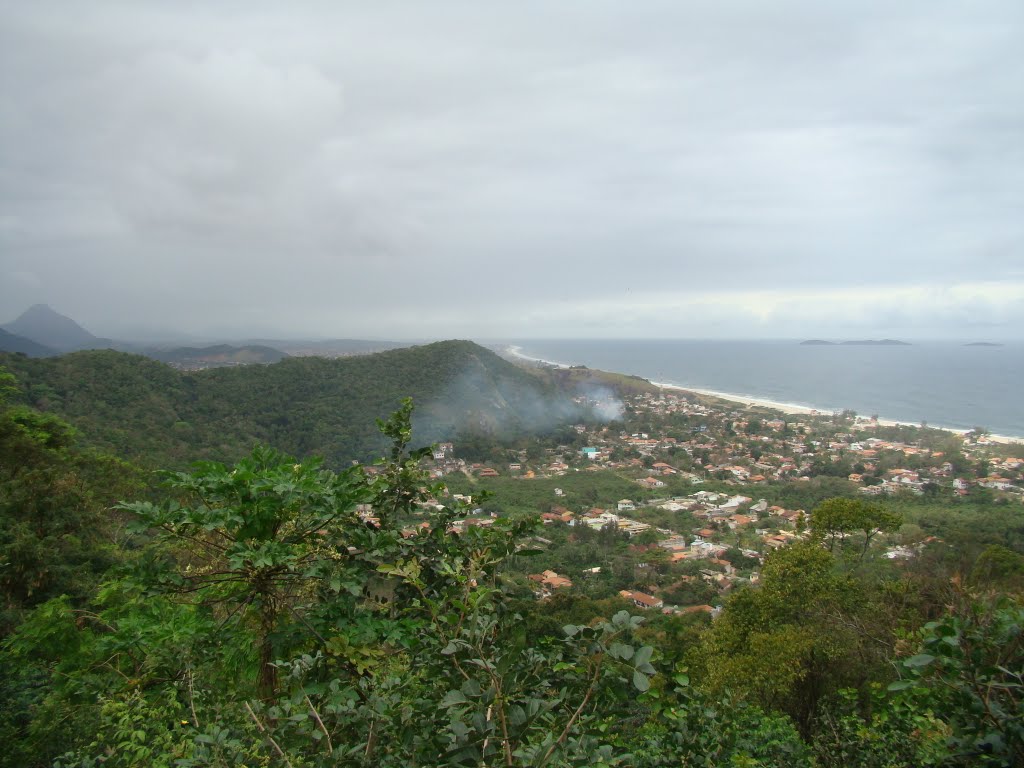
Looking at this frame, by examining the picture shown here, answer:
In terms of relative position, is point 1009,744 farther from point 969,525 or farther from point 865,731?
point 969,525

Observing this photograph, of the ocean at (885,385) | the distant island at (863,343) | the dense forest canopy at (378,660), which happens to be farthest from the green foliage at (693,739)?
the distant island at (863,343)

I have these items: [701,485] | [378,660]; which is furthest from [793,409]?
[378,660]

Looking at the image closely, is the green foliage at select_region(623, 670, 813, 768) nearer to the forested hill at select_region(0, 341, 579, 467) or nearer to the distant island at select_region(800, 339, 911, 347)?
the forested hill at select_region(0, 341, 579, 467)

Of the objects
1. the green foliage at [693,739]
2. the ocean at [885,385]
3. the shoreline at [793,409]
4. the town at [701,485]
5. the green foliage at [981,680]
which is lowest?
the town at [701,485]

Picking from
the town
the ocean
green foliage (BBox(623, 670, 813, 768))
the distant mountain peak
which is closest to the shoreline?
the ocean

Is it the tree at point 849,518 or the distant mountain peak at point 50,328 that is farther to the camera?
the distant mountain peak at point 50,328

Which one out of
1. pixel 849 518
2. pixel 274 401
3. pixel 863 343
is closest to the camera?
pixel 849 518

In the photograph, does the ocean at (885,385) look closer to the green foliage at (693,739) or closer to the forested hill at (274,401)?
the forested hill at (274,401)

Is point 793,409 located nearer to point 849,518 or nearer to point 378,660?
point 849,518

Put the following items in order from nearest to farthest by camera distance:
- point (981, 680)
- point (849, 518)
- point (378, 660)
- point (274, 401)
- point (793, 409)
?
point (981, 680)
point (378, 660)
point (849, 518)
point (274, 401)
point (793, 409)
